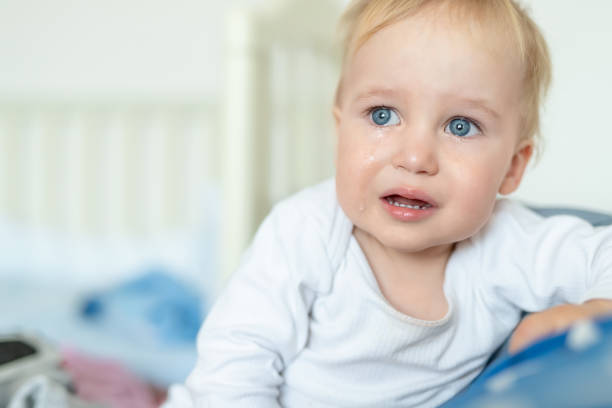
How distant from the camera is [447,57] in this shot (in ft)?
2.04

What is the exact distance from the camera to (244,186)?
122cm

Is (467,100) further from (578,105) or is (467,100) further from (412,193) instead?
(578,105)

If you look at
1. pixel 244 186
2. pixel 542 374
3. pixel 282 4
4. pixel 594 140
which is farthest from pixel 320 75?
pixel 542 374

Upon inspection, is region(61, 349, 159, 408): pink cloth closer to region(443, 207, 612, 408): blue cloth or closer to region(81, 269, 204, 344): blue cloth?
region(81, 269, 204, 344): blue cloth

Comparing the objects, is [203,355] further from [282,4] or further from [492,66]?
[282,4]

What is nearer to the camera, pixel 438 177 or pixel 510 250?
pixel 438 177

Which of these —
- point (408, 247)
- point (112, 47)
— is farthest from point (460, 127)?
point (112, 47)

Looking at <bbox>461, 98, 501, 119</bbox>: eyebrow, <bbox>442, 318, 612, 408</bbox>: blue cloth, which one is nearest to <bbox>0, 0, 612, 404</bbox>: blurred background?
<bbox>461, 98, 501, 119</bbox>: eyebrow

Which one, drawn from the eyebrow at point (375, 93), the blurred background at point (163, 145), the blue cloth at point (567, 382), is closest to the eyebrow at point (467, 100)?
the eyebrow at point (375, 93)

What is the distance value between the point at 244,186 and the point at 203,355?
59 centimetres

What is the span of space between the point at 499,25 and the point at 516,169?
7.9 inches

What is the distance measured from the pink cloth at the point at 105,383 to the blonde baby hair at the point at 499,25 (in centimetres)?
78

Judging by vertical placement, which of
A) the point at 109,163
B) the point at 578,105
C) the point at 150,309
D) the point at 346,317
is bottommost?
the point at 150,309

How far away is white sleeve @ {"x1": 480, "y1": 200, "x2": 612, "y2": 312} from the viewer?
2.26ft
